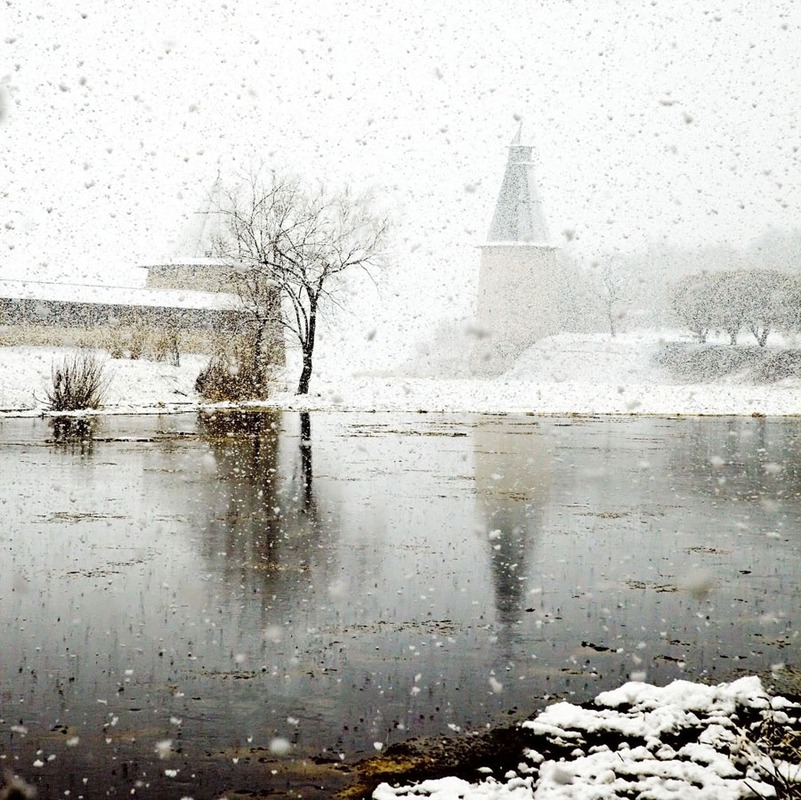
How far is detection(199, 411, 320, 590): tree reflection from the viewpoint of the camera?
8.93 meters

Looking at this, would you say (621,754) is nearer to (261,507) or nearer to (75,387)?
(261,507)

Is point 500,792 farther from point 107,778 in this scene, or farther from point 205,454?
point 205,454

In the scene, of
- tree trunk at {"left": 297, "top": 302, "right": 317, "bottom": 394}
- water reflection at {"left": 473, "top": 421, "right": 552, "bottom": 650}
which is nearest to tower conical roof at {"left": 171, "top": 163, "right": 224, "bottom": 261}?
tree trunk at {"left": 297, "top": 302, "right": 317, "bottom": 394}

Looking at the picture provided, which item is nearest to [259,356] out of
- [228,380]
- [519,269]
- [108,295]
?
[228,380]

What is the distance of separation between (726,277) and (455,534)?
176ft

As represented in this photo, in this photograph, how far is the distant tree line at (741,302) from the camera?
188ft

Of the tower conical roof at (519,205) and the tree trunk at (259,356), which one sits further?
the tower conical roof at (519,205)

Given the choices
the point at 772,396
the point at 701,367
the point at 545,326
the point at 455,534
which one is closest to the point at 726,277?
the point at 701,367

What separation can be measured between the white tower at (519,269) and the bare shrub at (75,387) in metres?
41.2

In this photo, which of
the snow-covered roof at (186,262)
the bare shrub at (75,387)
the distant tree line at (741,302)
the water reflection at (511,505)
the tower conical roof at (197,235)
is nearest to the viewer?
the water reflection at (511,505)

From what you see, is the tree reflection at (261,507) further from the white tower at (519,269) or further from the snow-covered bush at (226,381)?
the white tower at (519,269)

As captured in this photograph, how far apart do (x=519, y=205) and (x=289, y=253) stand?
33539 mm

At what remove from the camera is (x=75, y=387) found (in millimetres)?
26203

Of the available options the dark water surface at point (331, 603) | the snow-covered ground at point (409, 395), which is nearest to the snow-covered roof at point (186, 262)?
the snow-covered ground at point (409, 395)
